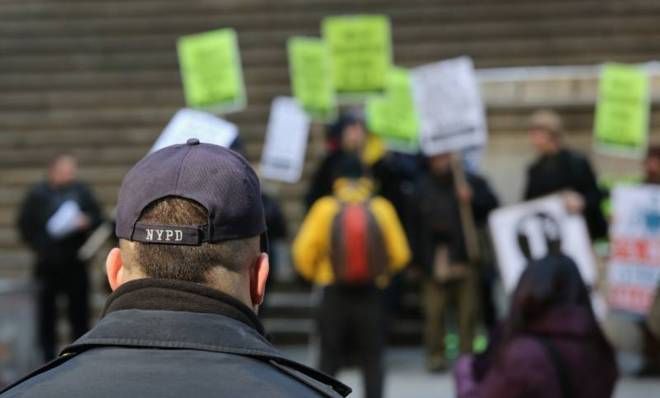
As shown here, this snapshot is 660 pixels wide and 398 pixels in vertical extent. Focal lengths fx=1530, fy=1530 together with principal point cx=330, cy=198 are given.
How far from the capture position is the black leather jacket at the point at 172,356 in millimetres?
2088

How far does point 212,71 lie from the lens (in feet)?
35.2

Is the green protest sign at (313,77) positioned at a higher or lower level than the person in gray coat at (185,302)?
lower

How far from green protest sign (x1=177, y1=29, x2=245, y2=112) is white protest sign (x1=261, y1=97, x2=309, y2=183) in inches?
33.0

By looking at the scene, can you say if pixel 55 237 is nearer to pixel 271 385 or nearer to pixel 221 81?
pixel 221 81

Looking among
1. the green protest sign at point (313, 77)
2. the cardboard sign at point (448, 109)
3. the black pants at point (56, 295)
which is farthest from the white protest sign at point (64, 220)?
the cardboard sign at point (448, 109)

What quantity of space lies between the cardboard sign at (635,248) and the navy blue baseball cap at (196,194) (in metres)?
8.21

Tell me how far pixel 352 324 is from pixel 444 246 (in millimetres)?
2100

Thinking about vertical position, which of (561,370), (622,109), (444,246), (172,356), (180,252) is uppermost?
(180,252)

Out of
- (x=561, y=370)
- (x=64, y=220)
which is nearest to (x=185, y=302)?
Result: (x=561, y=370)

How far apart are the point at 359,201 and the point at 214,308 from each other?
6621mm

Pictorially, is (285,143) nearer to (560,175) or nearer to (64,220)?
(64,220)

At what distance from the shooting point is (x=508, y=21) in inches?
576

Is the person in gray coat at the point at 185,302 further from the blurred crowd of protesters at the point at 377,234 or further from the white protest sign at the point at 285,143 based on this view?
the white protest sign at the point at 285,143

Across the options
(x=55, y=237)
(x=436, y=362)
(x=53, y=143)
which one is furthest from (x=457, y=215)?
(x=53, y=143)
